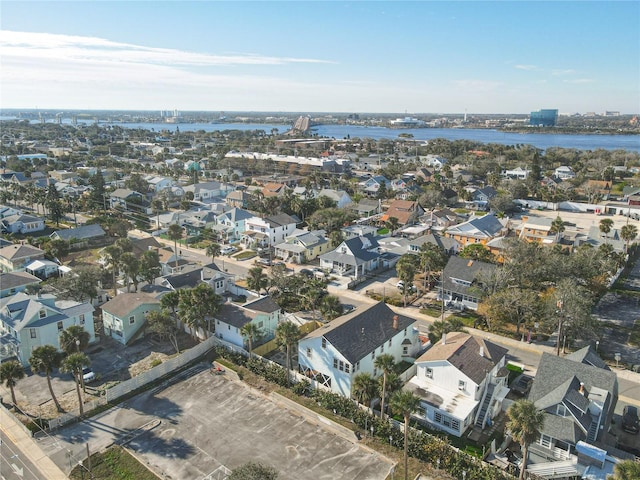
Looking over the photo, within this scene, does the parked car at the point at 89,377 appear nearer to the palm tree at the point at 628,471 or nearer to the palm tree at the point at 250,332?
the palm tree at the point at 250,332

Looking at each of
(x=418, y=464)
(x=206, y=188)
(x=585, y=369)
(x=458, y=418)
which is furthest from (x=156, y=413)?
(x=206, y=188)

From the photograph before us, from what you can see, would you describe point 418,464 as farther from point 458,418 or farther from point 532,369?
point 532,369

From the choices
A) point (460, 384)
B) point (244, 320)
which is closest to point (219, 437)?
point (244, 320)

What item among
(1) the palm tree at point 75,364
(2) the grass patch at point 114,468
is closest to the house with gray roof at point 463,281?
(2) the grass patch at point 114,468

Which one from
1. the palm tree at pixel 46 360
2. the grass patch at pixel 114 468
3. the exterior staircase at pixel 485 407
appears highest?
the palm tree at pixel 46 360

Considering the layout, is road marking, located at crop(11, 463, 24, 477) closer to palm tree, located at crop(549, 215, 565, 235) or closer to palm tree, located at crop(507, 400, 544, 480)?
palm tree, located at crop(507, 400, 544, 480)

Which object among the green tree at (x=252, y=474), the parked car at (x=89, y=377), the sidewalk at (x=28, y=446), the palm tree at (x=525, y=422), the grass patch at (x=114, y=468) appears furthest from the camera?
the parked car at (x=89, y=377)
